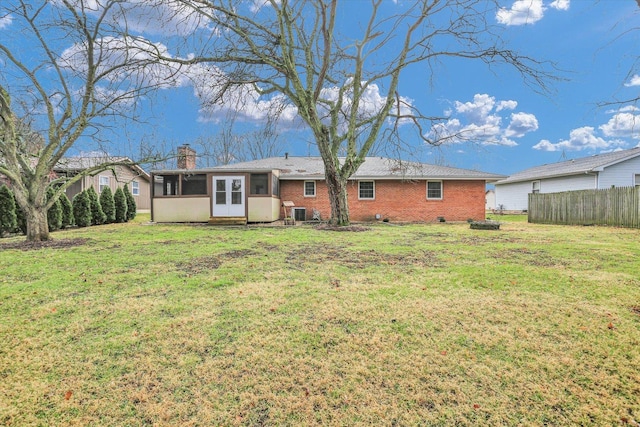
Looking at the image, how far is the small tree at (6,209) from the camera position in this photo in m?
11.0

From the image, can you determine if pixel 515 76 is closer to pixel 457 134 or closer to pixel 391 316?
pixel 457 134

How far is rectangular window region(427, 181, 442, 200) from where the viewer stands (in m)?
17.6

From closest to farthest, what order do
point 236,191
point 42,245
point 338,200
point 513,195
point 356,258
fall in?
1. point 356,258
2. point 42,245
3. point 338,200
4. point 236,191
5. point 513,195

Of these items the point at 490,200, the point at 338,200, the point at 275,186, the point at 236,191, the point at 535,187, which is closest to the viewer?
the point at 338,200

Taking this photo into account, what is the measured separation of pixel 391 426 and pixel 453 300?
225 centimetres

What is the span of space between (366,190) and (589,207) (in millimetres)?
10644

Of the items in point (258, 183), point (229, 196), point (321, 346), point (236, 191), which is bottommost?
point (321, 346)

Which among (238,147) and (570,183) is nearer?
(570,183)

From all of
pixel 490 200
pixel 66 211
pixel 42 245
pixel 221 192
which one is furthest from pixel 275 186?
pixel 490 200

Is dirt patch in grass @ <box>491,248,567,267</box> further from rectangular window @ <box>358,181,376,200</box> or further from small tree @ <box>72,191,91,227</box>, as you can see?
small tree @ <box>72,191,91,227</box>

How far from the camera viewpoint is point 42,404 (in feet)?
6.97

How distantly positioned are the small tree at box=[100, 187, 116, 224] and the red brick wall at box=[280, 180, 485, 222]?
30.6 feet

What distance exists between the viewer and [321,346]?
9.09 feet

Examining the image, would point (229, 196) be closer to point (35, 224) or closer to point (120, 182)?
point (35, 224)
